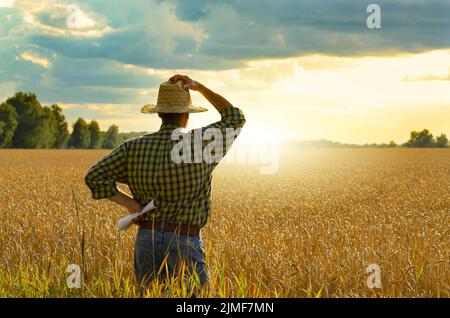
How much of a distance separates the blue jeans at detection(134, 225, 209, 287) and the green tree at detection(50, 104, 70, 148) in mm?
114696

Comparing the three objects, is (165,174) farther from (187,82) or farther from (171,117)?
(187,82)

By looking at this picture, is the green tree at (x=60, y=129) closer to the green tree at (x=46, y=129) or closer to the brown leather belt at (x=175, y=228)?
the green tree at (x=46, y=129)

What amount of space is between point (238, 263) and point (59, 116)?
117552 millimetres

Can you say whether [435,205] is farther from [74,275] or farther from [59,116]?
[59,116]

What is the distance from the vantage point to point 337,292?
660cm

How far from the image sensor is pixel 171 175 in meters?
5.09

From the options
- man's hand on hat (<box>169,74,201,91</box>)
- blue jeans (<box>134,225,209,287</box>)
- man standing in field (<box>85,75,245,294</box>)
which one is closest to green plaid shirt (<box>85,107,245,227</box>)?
man standing in field (<box>85,75,245,294</box>)

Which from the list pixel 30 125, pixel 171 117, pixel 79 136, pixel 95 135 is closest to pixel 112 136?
pixel 95 135

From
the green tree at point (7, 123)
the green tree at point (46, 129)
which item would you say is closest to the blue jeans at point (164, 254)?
the green tree at point (7, 123)

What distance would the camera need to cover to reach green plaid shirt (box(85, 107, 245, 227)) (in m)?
5.10

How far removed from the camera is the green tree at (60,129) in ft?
386

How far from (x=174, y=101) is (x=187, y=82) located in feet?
0.93

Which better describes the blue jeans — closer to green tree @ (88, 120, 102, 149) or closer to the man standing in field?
the man standing in field
